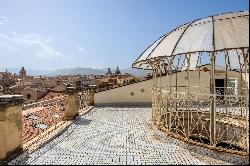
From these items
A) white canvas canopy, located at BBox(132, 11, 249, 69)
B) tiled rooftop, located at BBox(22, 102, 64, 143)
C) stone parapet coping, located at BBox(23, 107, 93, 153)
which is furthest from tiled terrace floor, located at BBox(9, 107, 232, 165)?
white canvas canopy, located at BBox(132, 11, 249, 69)

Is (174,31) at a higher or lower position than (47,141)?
higher

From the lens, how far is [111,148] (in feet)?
29.0

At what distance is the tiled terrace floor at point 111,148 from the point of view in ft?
25.3

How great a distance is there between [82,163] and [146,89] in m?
13.9

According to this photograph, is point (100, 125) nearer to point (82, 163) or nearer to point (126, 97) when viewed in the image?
point (82, 163)

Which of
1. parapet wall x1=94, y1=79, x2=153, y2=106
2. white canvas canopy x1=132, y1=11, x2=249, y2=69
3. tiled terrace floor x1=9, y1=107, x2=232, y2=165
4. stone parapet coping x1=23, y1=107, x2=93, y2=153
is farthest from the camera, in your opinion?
parapet wall x1=94, y1=79, x2=153, y2=106

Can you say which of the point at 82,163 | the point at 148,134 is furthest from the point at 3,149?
the point at 148,134

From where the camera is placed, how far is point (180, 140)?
948 cm

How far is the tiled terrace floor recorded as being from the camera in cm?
773

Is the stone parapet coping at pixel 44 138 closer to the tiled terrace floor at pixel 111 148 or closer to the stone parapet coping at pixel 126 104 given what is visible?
the tiled terrace floor at pixel 111 148

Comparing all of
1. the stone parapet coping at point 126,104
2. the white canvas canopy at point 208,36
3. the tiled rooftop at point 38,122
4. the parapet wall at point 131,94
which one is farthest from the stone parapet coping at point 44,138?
the parapet wall at point 131,94

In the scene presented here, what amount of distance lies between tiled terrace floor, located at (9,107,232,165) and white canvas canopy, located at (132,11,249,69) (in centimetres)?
282

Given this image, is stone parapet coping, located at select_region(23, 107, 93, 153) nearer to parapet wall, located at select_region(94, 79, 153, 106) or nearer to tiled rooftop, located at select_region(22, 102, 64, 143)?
tiled rooftop, located at select_region(22, 102, 64, 143)

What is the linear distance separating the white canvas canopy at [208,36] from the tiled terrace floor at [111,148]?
2.82 m
